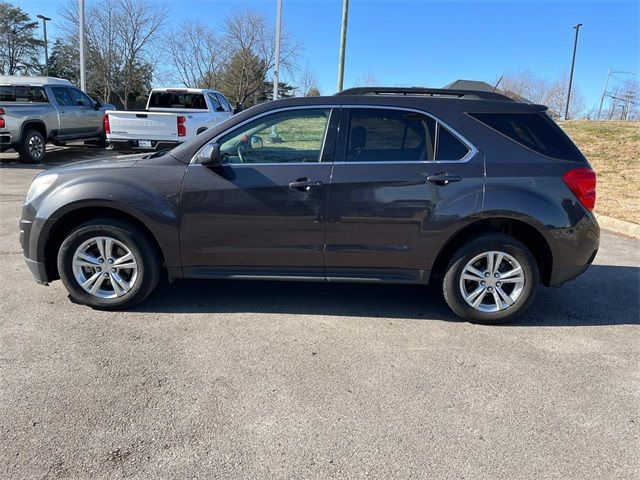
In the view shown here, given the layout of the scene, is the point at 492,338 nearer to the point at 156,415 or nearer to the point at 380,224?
the point at 380,224

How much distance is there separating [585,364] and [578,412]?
0.70 metres

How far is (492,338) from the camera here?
3.91m

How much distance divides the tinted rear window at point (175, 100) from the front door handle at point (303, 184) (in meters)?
11.2

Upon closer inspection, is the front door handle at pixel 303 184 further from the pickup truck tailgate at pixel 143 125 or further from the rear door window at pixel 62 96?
the rear door window at pixel 62 96

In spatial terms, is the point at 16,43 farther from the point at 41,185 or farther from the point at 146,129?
the point at 41,185

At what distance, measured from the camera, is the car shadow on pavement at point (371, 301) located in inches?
170

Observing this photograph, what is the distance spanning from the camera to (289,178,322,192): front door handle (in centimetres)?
389

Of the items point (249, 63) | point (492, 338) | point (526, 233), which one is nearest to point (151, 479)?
point (492, 338)

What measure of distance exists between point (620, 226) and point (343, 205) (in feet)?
19.3

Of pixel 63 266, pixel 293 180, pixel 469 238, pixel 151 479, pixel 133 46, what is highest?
pixel 133 46

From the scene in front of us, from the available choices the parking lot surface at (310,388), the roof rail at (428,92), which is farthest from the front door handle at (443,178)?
the parking lot surface at (310,388)

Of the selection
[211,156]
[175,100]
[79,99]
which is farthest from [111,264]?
[79,99]

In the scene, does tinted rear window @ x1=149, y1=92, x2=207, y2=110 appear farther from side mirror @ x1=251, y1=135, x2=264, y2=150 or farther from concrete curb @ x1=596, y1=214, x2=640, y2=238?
side mirror @ x1=251, y1=135, x2=264, y2=150

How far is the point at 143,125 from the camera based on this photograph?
38.2ft
